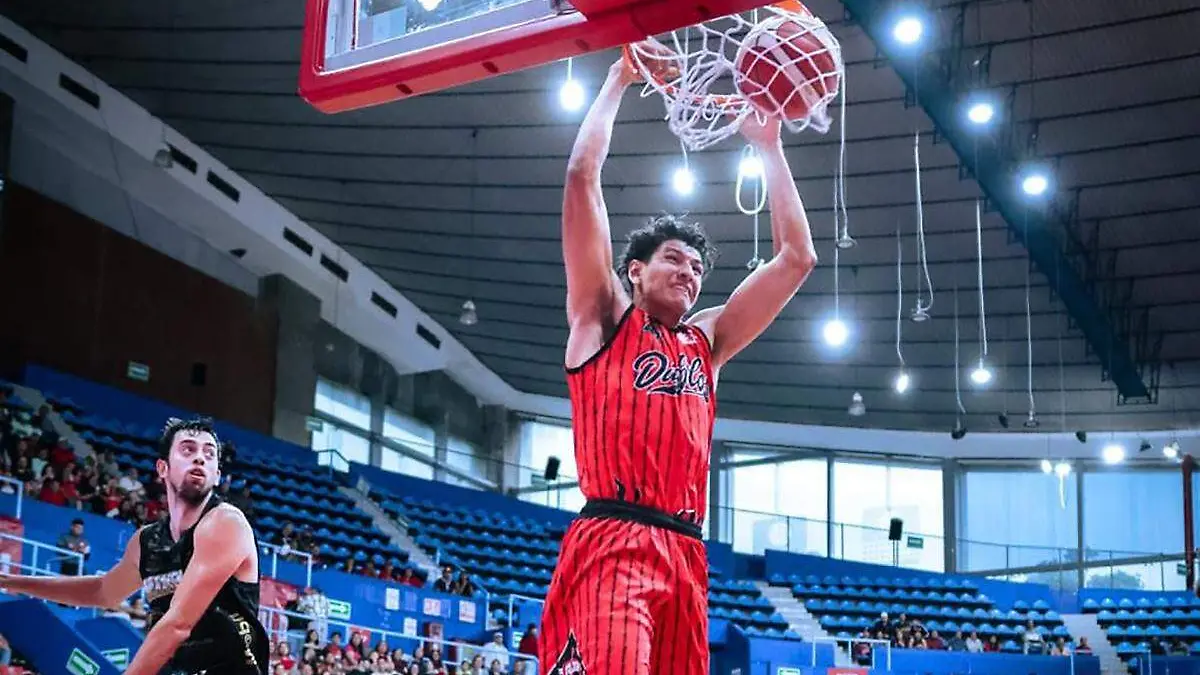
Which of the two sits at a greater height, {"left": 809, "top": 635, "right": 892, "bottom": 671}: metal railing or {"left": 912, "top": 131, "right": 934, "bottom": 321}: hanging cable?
{"left": 912, "top": 131, "right": 934, "bottom": 321}: hanging cable

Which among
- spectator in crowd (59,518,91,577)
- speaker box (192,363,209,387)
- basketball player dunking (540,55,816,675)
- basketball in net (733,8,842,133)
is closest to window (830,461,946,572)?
speaker box (192,363,209,387)

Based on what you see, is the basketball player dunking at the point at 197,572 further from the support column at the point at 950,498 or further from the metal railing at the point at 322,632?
the support column at the point at 950,498

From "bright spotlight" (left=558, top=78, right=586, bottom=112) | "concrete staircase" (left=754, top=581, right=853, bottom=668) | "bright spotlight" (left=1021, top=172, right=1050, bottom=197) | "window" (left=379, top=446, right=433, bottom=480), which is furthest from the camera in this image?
"window" (left=379, top=446, right=433, bottom=480)

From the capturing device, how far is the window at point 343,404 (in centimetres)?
2930

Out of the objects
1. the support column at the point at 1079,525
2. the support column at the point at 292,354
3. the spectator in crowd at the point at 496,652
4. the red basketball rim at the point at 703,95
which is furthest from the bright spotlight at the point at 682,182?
the red basketball rim at the point at 703,95

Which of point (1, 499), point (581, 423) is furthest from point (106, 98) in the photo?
point (581, 423)

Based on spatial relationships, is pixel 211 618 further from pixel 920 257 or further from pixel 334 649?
pixel 920 257

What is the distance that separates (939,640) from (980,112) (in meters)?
10.4

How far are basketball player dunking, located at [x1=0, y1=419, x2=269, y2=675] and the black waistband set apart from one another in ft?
5.26

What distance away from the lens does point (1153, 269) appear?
2309 cm

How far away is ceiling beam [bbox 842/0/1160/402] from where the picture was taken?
58.2ft

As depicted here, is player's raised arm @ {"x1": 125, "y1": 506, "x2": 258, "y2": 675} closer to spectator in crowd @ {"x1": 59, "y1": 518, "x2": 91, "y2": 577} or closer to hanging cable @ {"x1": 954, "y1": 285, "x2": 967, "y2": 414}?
spectator in crowd @ {"x1": 59, "y1": 518, "x2": 91, "y2": 577}

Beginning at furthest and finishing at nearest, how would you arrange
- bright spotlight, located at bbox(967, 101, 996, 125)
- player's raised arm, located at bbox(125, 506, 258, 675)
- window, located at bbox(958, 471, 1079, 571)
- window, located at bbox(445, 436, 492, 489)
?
window, located at bbox(445, 436, 492, 489), window, located at bbox(958, 471, 1079, 571), bright spotlight, located at bbox(967, 101, 996, 125), player's raised arm, located at bbox(125, 506, 258, 675)

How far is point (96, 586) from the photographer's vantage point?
17.1 ft
